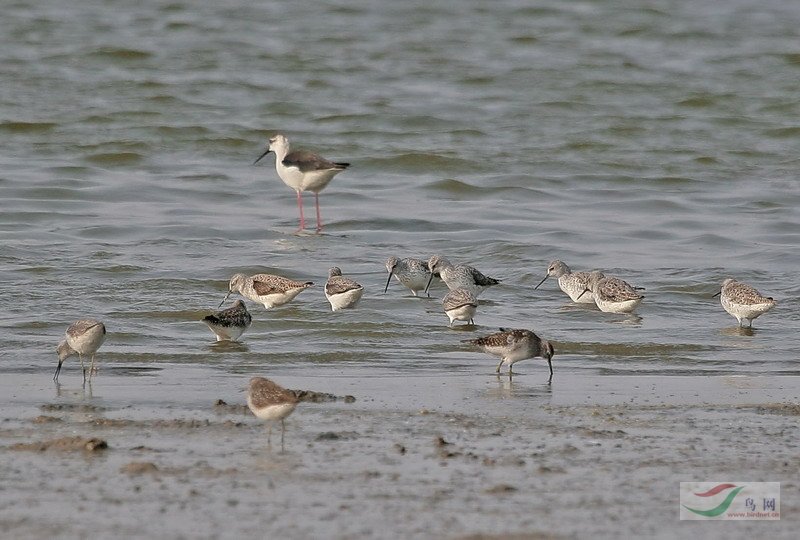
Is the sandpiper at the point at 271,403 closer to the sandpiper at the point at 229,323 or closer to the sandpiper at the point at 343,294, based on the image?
the sandpiper at the point at 229,323

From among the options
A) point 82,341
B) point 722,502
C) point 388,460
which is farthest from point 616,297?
point 722,502

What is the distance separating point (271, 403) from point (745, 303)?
5.56 meters

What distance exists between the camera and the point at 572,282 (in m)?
12.6

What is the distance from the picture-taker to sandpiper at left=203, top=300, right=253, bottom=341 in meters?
9.97

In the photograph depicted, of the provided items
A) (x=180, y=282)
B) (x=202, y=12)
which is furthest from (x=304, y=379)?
(x=202, y=12)

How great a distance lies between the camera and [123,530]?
206 inches

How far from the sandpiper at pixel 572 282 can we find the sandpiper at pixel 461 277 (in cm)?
58

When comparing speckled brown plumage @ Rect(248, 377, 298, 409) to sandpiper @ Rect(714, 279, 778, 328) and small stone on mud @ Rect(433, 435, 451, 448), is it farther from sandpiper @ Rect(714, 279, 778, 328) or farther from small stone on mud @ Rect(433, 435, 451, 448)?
sandpiper @ Rect(714, 279, 778, 328)

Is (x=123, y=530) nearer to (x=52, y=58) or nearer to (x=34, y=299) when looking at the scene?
(x=34, y=299)

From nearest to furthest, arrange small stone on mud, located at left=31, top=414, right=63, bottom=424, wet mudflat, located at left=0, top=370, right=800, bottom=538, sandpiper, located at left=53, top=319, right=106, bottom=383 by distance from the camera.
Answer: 1. wet mudflat, located at left=0, top=370, right=800, bottom=538
2. small stone on mud, located at left=31, top=414, right=63, bottom=424
3. sandpiper, located at left=53, top=319, right=106, bottom=383

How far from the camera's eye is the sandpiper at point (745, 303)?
11.1m

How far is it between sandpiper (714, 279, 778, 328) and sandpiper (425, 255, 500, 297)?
7.39 feet

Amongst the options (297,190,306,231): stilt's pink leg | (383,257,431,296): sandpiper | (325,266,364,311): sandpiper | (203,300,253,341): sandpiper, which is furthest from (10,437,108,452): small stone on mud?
(297,190,306,231): stilt's pink leg

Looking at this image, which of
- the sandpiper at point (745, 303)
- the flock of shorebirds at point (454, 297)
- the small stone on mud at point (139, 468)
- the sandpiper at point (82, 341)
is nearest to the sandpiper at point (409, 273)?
the flock of shorebirds at point (454, 297)
